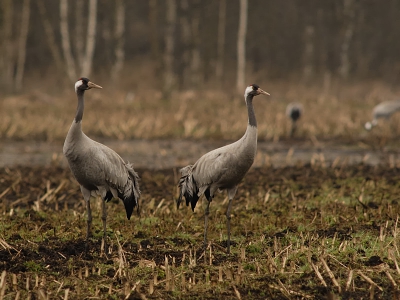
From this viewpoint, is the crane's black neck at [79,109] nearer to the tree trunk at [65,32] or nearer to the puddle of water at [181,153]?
the puddle of water at [181,153]

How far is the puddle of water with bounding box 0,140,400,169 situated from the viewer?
12.3 meters

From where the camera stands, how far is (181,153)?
44.6 feet

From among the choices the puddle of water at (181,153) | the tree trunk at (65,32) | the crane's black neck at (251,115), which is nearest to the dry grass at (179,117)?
the puddle of water at (181,153)

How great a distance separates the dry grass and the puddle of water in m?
0.63

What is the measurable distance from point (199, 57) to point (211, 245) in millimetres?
25219

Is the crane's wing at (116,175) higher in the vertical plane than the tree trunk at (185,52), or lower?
lower

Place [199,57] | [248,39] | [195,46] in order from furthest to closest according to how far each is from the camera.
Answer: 1. [248,39]
2. [199,57]
3. [195,46]

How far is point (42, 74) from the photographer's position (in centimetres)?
3531

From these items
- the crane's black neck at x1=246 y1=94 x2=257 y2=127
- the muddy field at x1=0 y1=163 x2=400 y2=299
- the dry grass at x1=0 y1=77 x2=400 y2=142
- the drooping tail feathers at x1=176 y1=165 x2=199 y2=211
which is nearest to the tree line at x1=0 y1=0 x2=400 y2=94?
the dry grass at x1=0 y1=77 x2=400 y2=142

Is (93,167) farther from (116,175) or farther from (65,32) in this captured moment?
(65,32)

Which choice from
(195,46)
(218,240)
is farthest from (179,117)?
(195,46)

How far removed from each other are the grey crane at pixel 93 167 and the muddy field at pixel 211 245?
1.48ft

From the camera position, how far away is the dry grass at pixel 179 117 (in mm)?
15562

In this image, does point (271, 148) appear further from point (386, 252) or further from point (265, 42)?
point (265, 42)
